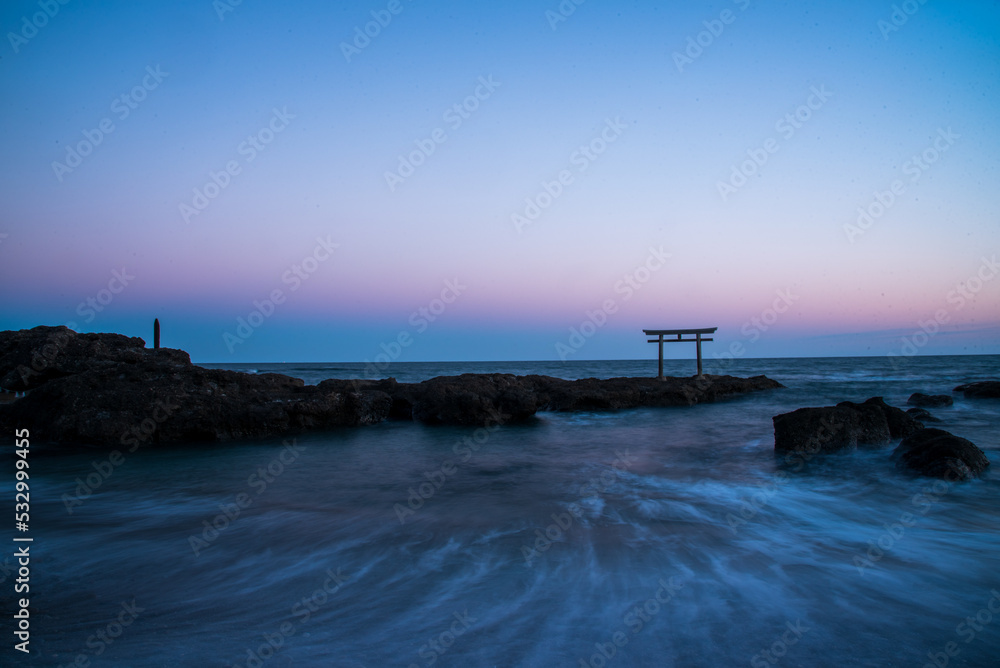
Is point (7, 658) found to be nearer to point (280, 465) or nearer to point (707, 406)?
point (280, 465)

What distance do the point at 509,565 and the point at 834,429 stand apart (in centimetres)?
820

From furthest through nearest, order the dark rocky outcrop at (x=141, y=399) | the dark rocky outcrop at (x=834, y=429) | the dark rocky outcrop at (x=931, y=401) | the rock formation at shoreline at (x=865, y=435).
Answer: the dark rocky outcrop at (x=931, y=401) → the dark rocky outcrop at (x=141, y=399) → the dark rocky outcrop at (x=834, y=429) → the rock formation at shoreline at (x=865, y=435)

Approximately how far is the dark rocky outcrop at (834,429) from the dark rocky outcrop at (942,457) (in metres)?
1.09

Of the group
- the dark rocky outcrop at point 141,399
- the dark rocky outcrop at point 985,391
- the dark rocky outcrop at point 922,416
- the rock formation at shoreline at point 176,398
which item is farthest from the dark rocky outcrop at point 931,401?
the dark rocky outcrop at point 141,399

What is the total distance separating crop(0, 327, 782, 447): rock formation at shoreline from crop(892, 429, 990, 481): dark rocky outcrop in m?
8.16

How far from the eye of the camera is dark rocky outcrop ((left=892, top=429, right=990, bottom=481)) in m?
7.75

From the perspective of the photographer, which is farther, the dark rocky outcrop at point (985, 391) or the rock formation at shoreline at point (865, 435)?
the dark rocky outcrop at point (985, 391)

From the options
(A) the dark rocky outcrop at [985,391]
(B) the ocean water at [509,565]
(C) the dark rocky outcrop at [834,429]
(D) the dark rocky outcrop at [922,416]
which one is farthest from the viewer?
(A) the dark rocky outcrop at [985,391]

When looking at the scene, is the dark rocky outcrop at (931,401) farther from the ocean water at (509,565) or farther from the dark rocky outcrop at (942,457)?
the dark rocky outcrop at (942,457)

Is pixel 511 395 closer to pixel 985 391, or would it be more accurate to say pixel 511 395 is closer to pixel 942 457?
pixel 942 457

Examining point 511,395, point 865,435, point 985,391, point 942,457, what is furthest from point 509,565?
point 985,391

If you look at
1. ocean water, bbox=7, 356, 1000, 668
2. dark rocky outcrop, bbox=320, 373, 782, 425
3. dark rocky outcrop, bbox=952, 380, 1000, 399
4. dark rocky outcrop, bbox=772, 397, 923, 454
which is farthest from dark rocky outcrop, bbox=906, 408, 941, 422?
dark rocky outcrop, bbox=952, 380, 1000, 399

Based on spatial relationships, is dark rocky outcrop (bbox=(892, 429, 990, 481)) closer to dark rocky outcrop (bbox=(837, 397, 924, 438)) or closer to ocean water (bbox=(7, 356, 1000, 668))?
ocean water (bbox=(7, 356, 1000, 668))

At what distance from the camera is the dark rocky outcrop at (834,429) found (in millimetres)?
9938
